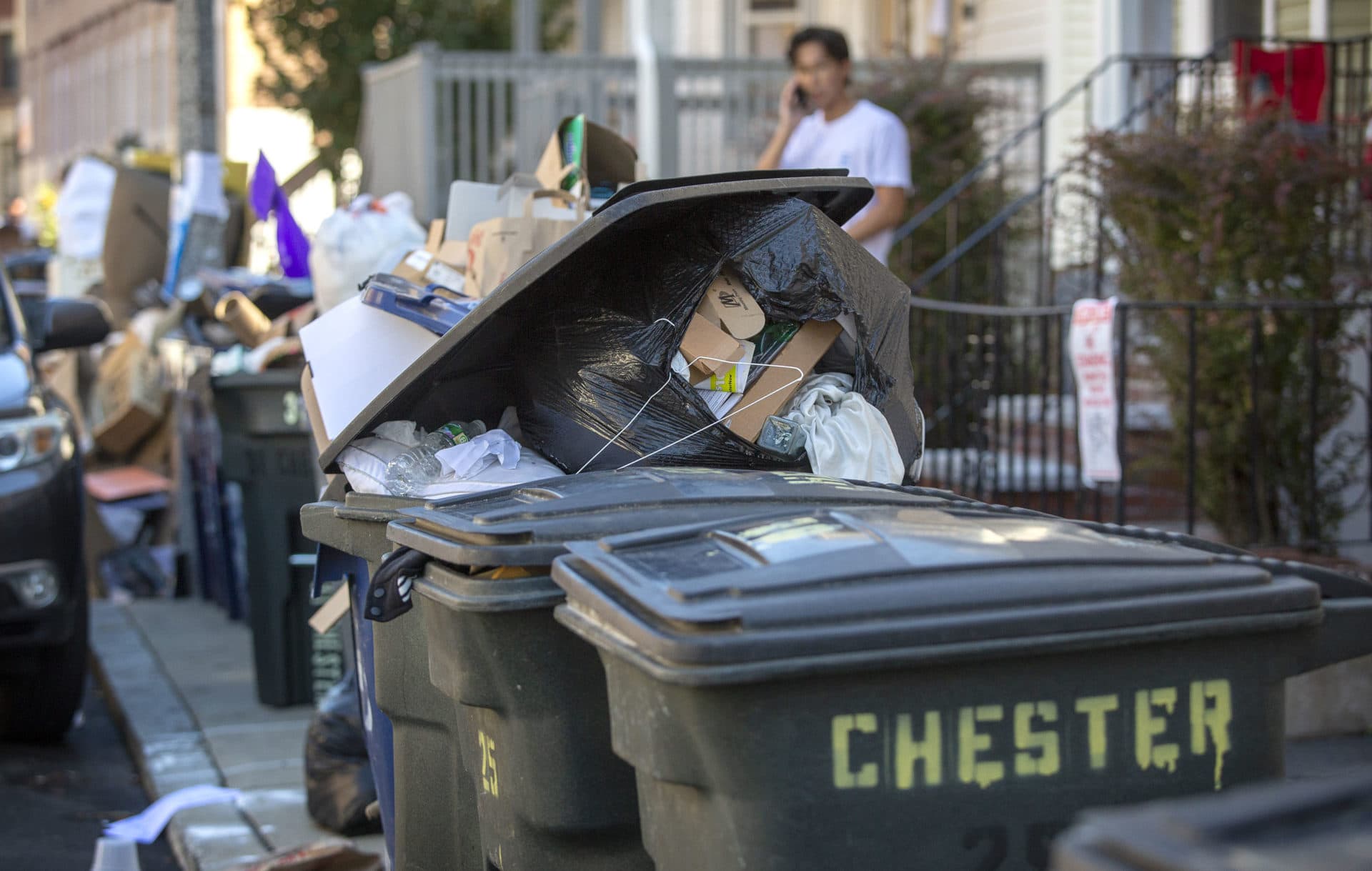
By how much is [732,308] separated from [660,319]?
0.59ft

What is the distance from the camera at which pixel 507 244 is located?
3.82 meters

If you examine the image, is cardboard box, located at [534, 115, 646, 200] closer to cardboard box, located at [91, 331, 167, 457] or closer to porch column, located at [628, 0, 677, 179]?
cardboard box, located at [91, 331, 167, 457]

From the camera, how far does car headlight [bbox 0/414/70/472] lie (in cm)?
517

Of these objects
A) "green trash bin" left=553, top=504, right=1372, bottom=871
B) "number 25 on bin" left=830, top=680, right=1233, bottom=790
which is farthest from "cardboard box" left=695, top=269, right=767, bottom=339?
"number 25 on bin" left=830, top=680, right=1233, bottom=790

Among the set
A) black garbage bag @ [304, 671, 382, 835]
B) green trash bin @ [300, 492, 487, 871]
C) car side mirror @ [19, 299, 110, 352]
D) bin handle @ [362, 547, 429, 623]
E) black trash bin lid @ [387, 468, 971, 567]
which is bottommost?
black garbage bag @ [304, 671, 382, 835]

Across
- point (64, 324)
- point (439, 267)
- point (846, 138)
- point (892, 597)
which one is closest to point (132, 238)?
point (64, 324)

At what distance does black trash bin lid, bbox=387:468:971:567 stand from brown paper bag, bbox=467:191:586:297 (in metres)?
1.29

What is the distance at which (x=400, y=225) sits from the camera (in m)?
5.42

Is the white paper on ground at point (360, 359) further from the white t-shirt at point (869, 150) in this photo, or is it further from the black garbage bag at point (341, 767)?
the white t-shirt at point (869, 150)

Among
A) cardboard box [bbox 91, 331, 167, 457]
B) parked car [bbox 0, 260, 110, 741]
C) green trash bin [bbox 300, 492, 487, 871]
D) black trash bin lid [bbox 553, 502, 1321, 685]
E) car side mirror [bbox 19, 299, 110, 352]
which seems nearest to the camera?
black trash bin lid [bbox 553, 502, 1321, 685]

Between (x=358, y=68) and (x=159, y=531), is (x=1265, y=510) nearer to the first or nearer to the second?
(x=159, y=531)

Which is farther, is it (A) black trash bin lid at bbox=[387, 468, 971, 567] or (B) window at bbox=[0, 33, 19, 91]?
(B) window at bbox=[0, 33, 19, 91]

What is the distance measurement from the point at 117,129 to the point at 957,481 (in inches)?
1425

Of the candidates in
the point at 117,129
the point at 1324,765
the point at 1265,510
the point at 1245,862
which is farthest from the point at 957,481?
the point at 117,129
